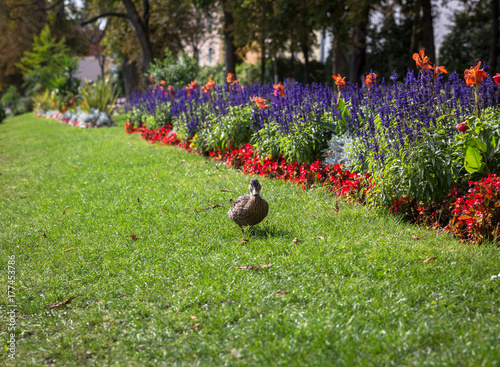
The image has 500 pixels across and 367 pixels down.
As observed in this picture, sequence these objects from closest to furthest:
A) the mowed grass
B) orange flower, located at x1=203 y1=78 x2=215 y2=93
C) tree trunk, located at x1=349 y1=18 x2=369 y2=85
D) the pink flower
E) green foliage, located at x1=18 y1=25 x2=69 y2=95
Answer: the mowed grass < the pink flower < orange flower, located at x1=203 y1=78 x2=215 y2=93 < tree trunk, located at x1=349 y1=18 x2=369 y2=85 < green foliage, located at x1=18 y1=25 x2=69 y2=95

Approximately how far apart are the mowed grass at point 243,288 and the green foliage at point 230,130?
6.85 feet

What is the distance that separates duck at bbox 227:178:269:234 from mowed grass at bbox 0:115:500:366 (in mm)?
222

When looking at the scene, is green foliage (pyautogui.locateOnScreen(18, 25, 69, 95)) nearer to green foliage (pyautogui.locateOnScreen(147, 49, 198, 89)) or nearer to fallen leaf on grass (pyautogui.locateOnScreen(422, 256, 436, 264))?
green foliage (pyautogui.locateOnScreen(147, 49, 198, 89))

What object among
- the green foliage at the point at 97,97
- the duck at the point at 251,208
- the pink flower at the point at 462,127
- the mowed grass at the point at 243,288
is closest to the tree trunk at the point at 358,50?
the mowed grass at the point at 243,288

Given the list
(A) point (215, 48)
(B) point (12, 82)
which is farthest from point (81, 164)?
(B) point (12, 82)

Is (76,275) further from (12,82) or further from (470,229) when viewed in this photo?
(12,82)

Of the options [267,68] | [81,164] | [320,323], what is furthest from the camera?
[267,68]

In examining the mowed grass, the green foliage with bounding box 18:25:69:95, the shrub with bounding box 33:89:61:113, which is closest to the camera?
the mowed grass

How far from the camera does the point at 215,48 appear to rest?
126 feet

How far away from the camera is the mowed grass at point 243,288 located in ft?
8.81

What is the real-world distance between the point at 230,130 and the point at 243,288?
4.75 metres

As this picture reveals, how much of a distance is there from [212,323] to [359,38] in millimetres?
12047

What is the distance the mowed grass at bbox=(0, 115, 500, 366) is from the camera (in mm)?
2686

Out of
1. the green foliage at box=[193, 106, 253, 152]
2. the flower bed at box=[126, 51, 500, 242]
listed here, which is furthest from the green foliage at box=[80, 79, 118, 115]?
the flower bed at box=[126, 51, 500, 242]
